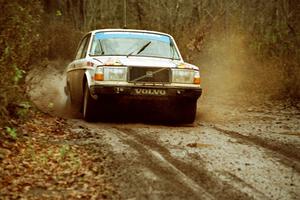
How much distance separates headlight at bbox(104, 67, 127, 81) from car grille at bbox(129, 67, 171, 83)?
0.45ft

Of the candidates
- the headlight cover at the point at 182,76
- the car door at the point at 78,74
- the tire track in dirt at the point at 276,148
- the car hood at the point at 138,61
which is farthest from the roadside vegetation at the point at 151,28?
the tire track in dirt at the point at 276,148

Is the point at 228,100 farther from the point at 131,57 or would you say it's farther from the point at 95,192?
the point at 95,192

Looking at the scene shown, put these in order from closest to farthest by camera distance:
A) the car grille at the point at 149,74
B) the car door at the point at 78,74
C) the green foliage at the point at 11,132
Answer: the green foliage at the point at 11,132
the car grille at the point at 149,74
the car door at the point at 78,74

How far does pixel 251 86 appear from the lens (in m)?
15.7

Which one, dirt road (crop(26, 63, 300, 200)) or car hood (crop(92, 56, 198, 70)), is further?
car hood (crop(92, 56, 198, 70))

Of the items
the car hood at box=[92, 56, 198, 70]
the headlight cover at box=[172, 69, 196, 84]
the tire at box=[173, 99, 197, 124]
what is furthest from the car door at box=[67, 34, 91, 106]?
the tire at box=[173, 99, 197, 124]

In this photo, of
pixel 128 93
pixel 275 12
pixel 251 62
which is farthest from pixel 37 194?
pixel 275 12

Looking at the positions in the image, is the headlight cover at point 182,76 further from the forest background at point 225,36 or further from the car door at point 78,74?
the forest background at point 225,36

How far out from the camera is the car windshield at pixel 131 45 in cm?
934

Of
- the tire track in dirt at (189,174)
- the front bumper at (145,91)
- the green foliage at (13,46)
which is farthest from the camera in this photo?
the front bumper at (145,91)

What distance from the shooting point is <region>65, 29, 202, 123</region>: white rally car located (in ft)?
27.3

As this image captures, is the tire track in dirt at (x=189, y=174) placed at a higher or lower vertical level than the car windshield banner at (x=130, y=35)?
lower

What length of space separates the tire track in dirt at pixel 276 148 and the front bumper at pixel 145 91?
2.87 feet

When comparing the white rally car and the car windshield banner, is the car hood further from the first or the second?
the car windshield banner
